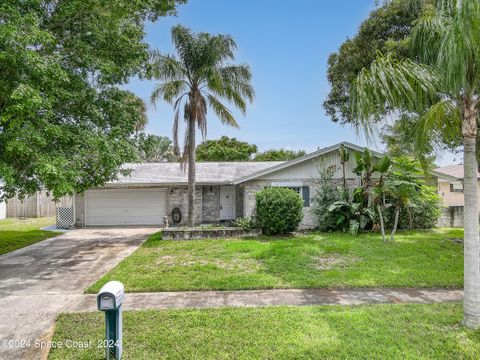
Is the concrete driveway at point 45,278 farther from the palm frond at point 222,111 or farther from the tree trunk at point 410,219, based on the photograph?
the tree trunk at point 410,219

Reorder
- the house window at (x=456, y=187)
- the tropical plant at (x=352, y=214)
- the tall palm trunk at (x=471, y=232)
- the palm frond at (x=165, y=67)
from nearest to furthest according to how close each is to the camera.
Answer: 1. the tall palm trunk at (x=471, y=232)
2. the tropical plant at (x=352, y=214)
3. the palm frond at (x=165, y=67)
4. the house window at (x=456, y=187)

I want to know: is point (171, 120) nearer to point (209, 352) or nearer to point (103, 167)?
point (103, 167)

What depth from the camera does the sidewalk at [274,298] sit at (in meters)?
5.73

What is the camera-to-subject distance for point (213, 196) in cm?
1872

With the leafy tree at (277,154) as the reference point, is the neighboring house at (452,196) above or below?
below

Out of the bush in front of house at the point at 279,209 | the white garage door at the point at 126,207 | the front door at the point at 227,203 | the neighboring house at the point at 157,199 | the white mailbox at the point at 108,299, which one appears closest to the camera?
the white mailbox at the point at 108,299

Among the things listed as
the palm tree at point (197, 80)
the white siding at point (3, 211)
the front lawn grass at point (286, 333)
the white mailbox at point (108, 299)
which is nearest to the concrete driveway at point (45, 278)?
the front lawn grass at point (286, 333)

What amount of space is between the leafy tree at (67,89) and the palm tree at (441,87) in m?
7.42

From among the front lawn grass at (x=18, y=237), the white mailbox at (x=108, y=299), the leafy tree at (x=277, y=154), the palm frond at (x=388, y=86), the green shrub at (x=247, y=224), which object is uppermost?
the leafy tree at (x=277, y=154)

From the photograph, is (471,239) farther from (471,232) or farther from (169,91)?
(169,91)

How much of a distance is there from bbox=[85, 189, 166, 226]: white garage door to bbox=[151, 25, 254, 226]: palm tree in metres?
4.80

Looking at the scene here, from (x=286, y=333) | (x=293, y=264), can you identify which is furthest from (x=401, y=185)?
(x=286, y=333)

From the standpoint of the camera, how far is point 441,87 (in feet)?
14.7

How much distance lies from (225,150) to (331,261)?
32.5m
